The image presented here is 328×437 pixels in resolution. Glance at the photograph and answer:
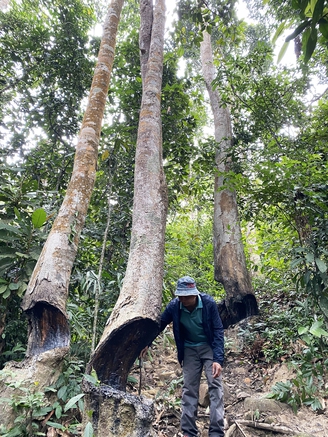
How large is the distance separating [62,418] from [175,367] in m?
3.10

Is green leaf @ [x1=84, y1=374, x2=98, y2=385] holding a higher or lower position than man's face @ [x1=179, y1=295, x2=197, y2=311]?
lower

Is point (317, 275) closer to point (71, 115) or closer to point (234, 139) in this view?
point (234, 139)

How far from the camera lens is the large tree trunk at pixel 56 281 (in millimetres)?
2605

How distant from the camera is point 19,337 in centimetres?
350

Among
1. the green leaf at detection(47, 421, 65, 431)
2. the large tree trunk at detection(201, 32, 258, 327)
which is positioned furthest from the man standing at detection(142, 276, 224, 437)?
the large tree trunk at detection(201, 32, 258, 327)

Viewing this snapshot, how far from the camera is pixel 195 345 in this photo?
3.69 metres

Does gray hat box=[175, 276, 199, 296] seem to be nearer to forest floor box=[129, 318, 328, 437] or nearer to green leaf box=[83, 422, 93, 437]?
forest floor box=[129, 318, 328, 437]

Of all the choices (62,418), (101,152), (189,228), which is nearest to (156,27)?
(101,152)

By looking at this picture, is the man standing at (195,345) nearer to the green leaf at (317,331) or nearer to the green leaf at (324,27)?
the green leaf at (317,331)

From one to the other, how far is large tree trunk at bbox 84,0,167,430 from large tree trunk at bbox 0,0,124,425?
0.49 meters

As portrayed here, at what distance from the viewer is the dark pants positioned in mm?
3256

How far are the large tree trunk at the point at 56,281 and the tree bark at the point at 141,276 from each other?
0.48 meters

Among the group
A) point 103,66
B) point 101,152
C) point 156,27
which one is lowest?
point 101,152

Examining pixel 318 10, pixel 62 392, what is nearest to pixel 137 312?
pixel 62 392
